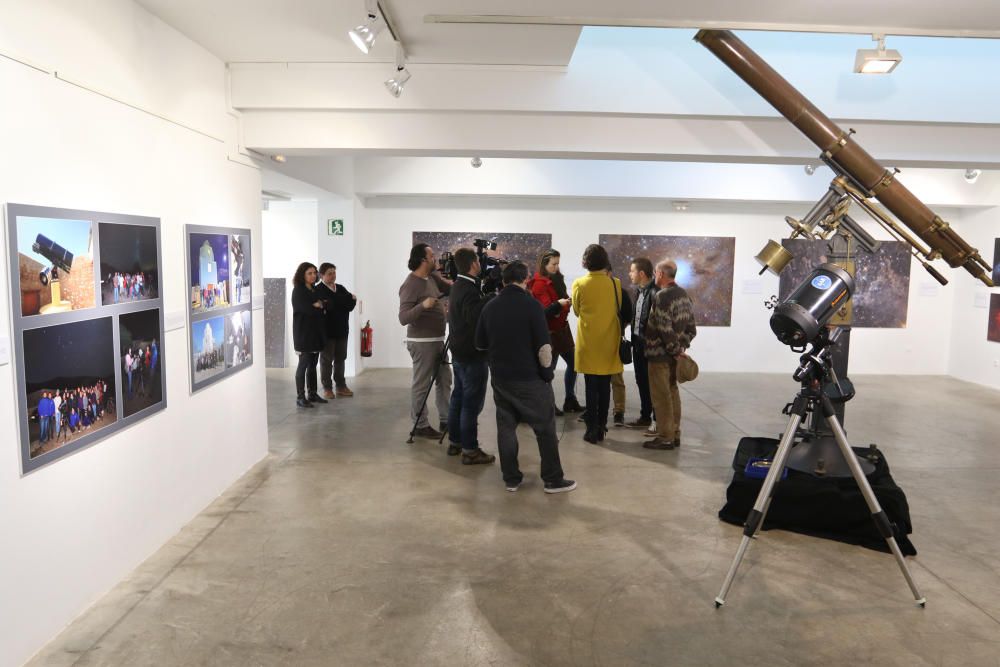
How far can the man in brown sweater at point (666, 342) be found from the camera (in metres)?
5.28

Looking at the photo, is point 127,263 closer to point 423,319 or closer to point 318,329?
point 423,319

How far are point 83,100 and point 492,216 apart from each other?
6635mm

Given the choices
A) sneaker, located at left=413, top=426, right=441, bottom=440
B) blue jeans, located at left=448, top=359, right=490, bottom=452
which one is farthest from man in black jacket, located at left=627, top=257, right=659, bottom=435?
sneaker, located at left=413, top=426, right=441, bottom=440

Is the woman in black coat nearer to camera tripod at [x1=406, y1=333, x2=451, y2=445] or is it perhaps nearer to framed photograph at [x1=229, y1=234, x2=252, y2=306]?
camera tripod at [x1=406, y1=333, x2=451, y2=445]

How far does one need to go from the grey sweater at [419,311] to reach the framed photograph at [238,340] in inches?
47.8

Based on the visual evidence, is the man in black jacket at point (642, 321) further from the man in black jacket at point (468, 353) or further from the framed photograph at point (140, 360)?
the framed photograph at point (140, 360)

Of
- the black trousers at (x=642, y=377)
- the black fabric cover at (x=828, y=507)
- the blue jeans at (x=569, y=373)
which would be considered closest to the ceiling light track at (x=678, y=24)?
the black fabric cover at (x=828, y=507)

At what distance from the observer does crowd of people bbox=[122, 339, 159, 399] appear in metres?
3.30

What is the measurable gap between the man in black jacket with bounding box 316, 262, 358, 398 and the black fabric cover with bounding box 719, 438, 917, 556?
478 cm

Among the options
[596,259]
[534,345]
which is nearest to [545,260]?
[596,259]

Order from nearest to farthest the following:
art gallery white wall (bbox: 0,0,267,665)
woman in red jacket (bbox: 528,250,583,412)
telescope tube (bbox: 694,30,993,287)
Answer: art gallery white wall (bbox: 0,0,267,665) → telescope tube (bbox: 694,30,993,287) → woman in red jacket (bbox: 528,250,583,412)

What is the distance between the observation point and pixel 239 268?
4672 millimetres

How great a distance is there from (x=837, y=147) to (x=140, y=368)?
4.19m

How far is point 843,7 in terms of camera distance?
3396 millimetres
